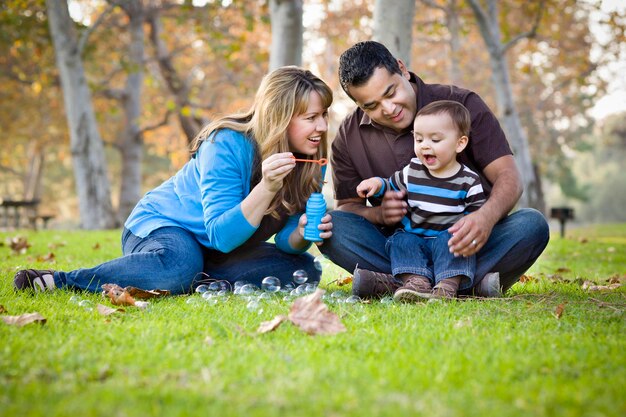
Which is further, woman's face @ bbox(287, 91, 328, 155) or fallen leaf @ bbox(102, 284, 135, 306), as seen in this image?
woman's face @ bbox(287, 91, 328, 155)

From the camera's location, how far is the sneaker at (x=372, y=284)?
337cm

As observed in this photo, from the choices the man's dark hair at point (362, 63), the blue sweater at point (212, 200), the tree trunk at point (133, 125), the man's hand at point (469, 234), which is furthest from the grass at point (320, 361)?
the tree trunk at point (133, 125)

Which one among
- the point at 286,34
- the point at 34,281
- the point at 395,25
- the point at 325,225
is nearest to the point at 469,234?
the point at 325,225

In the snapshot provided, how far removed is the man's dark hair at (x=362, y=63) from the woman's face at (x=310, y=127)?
9.5 inches

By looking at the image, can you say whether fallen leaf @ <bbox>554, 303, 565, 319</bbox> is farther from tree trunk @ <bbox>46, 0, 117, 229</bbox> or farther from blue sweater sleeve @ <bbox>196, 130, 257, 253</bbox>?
tree trunk @ <bbox>46, 0, 117, 229</bbox>

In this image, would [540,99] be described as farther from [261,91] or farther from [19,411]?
[19,411]

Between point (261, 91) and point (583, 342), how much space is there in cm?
232

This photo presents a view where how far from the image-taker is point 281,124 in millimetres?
3631

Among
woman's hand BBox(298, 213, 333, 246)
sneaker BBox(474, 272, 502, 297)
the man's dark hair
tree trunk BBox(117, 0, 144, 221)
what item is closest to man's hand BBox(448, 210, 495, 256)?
sneaker BBox(474, 272, 502, 297)

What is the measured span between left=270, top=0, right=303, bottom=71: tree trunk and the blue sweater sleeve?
4748 mm

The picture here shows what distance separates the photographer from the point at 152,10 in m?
16.0

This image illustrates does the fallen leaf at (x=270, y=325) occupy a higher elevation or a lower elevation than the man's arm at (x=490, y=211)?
lower

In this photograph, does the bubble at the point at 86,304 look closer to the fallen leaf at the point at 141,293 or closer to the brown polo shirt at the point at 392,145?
the fallen leaf at the point at 141,293

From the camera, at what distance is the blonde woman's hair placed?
3627 millimetres
